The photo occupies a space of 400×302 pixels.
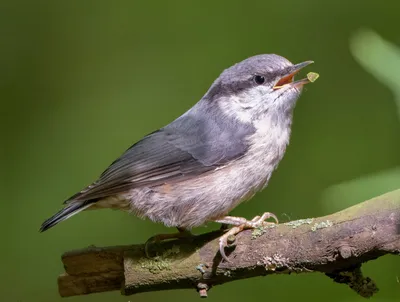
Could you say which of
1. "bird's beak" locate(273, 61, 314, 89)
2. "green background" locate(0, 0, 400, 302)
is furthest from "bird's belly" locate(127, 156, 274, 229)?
"green background" locate(0, 0, 400, 302)

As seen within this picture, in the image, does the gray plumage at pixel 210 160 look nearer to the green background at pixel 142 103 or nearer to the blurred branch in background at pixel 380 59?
the blurred branch in background at pixel 380 59

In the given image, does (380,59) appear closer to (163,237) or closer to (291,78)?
(291,78)

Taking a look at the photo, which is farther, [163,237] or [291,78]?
[291,78]

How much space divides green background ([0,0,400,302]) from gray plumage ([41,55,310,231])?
3.29 ft

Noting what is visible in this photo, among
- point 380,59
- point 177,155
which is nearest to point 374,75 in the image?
point 380,59

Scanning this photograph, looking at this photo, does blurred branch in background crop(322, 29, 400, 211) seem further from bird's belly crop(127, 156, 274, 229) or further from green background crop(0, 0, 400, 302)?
green background crop(0, 0, 400, 302)

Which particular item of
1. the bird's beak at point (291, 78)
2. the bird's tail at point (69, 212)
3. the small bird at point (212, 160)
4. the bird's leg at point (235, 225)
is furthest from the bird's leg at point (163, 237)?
the bird's beak at point (291, 78)

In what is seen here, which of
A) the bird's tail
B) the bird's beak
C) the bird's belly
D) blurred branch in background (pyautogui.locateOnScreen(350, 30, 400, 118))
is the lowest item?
the bird's belly

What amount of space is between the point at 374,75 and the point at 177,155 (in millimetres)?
1146

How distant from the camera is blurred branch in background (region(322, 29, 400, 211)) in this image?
156 centimetres

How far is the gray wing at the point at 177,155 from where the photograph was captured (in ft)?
8.15

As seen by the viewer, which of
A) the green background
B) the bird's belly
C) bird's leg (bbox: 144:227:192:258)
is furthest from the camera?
the green background

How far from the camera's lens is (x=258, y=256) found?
2.08 meters

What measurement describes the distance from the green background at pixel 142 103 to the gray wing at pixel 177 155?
3.38 feet
